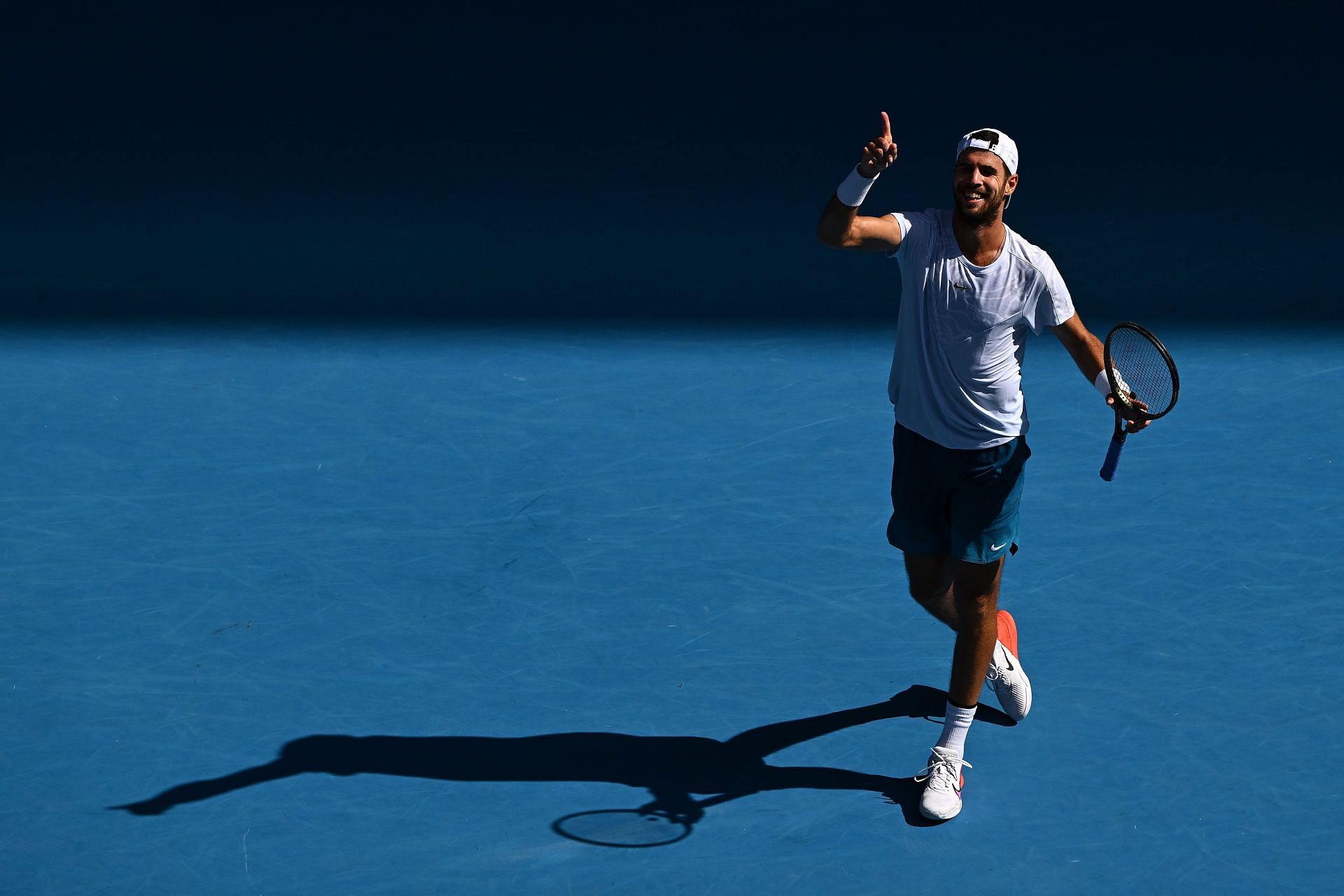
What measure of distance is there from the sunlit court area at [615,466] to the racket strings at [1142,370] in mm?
328

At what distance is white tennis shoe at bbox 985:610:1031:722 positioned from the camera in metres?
4.54

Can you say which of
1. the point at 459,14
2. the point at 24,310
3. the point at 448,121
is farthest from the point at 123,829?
the point at 459,14

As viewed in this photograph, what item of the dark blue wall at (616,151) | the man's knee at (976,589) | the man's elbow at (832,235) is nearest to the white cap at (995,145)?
the man's elbow at (832,235)

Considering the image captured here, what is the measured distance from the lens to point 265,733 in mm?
4539

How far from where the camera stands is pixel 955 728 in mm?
4301

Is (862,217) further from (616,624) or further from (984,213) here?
(616,624)

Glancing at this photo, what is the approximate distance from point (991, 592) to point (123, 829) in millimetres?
2436

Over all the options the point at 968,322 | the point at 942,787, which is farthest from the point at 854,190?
the point at 942,787

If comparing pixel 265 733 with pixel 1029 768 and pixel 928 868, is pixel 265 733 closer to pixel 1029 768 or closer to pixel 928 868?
pixel 928 868

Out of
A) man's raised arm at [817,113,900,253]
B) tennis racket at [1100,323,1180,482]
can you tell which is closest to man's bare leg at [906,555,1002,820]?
tennis racket at [1100,323,1180,482]

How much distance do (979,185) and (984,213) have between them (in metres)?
0.08

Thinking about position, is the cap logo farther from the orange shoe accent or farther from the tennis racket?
the orange shoe accent

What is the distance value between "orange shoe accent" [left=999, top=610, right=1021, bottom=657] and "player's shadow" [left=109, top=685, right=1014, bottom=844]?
54cm

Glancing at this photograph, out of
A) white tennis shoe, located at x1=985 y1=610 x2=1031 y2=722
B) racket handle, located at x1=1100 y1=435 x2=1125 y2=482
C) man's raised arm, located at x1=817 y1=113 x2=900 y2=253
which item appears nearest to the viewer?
man's raised arm, located at x1=817 y1=113 x2=900 y2=253
